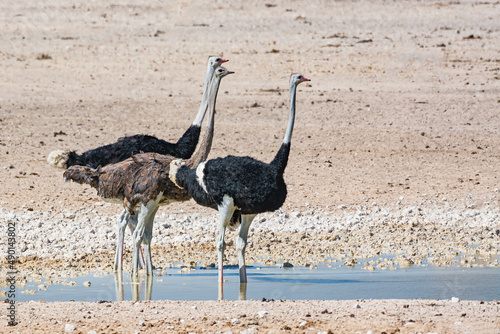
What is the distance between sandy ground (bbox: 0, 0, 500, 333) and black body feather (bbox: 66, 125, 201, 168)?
0.96m

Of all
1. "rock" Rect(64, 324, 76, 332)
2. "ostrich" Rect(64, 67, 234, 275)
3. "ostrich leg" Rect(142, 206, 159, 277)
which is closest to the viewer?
"rock" Rect(64, 324, 76, 332)

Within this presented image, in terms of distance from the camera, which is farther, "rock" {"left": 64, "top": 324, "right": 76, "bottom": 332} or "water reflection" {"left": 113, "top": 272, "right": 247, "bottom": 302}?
"water reflection" {"left": 113, "top": 272, "right": 247, "bottom": 302}

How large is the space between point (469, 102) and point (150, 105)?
19.0 ft

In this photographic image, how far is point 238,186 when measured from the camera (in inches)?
330

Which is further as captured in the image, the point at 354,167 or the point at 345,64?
the point at 345,64

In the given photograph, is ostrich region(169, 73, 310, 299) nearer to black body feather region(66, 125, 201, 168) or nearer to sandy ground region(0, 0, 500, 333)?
sandy ground region(0, 0, 500, 333)

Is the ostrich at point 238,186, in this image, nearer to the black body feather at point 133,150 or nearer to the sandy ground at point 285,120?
the sandy ground at point 285,120

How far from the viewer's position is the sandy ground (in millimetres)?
7301

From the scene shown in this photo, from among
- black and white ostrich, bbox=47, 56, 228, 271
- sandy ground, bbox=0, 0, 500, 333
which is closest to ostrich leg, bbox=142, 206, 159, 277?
sandy ground, bbox=0, 0, 500, 333

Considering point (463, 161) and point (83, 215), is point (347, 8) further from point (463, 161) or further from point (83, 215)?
point (83, 215)

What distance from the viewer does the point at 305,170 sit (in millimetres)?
14719

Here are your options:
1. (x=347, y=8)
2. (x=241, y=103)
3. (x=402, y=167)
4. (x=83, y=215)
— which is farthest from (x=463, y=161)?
(x=347, y=8)

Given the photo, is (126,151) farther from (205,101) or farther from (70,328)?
(70,328)

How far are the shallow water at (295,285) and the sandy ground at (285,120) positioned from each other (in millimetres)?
689
